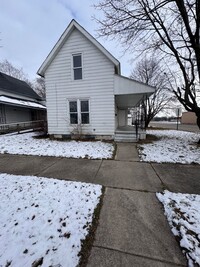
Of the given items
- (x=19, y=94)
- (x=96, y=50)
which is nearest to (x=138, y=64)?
(x=96, y=50)

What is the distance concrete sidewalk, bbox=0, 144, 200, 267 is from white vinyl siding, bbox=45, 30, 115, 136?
370 cm

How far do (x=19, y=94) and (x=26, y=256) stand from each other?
2014 centimetres

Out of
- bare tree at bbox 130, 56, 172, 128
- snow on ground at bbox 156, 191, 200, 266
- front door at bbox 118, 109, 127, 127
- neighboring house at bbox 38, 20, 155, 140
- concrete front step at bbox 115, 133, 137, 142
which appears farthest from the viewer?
bare tree at bbox 130, 56, 172, 128

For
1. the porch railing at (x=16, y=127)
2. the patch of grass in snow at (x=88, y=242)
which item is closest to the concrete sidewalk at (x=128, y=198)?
the patch of grass in snow at (x=88, y=242)

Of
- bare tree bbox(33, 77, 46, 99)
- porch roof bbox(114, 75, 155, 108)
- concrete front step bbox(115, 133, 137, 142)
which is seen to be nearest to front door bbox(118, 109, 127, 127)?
concrete front step bbox(115, 133, 137, 142)

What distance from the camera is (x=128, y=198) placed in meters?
2.88

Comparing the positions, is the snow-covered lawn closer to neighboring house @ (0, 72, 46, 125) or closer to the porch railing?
the porch railing

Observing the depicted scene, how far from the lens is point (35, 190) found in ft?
10.3

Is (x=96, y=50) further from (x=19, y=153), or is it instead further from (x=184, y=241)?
(x=184, y=241)

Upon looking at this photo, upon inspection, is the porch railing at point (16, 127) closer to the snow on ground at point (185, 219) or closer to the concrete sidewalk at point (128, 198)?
the concrete sidewalk at point (128, 198)

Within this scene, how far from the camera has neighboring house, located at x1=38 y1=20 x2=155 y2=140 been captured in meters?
8.13

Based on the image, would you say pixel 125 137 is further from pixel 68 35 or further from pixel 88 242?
pixel 68 35

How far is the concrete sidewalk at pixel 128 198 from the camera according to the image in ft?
5.59

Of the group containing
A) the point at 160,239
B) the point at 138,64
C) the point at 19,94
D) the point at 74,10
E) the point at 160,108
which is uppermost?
the point at 138,64
